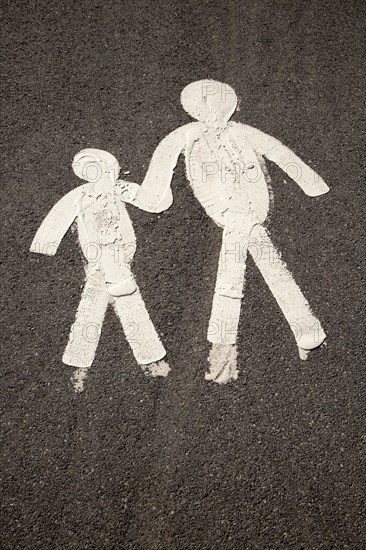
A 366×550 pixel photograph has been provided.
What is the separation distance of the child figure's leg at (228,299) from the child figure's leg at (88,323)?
68 cm

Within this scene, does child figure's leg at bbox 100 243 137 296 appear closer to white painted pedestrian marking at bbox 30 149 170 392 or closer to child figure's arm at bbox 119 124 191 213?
white painted pedestrian marking at bbox 30 149 170 392

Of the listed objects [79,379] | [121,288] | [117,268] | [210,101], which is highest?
[210,101]

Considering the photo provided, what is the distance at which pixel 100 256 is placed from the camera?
301 cm

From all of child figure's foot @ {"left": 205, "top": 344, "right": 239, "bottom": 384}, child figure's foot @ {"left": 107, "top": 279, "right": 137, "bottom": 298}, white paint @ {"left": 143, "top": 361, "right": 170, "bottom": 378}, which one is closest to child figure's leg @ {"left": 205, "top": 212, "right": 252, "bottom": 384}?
child figure's foot @ {"left": 205, "top": 344, "right": 239, "bottom": 384}

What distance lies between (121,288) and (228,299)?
664mm

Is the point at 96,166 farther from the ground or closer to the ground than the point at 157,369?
farther from the ground

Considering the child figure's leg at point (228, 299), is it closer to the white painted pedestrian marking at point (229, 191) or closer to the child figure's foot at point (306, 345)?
the white painted pedestrian marking at point (229, 191)

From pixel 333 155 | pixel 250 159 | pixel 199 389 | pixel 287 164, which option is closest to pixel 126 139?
pixel 250 159

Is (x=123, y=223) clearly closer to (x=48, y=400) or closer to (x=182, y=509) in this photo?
(x=48, y=400)

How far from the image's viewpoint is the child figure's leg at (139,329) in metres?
2.91

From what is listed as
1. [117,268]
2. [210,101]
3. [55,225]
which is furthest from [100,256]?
[210,101]

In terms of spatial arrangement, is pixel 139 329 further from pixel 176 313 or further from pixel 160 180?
pixel 160 180

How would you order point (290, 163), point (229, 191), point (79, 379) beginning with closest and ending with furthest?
1. point (79, 379)
2. point (229, 191)
3. point (290, 163)

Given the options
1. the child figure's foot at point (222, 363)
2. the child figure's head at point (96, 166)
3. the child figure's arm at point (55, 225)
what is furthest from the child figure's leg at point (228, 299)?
the child figure's arm at point (55, 225)
